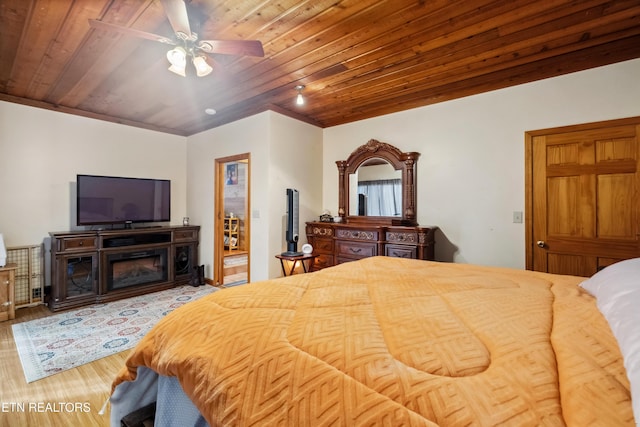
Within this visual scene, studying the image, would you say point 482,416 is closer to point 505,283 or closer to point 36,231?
point 505,283

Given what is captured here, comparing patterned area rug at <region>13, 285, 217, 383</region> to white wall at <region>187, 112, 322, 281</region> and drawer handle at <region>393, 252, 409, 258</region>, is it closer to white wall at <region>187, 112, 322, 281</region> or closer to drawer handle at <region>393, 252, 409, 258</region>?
white wall at <region>187, 112, 322, 281</region>

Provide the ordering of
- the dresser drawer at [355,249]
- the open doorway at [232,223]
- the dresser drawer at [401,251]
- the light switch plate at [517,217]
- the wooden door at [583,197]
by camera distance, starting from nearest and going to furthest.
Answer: the wooden door at [583,197]
the light switch plate at [517,217]
the dresser drawer at [401,251]
the dresser drawer at [355,249]
the open doorway at [232,223]

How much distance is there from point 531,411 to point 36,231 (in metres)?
5.00

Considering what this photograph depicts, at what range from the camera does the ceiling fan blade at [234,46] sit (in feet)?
6.33

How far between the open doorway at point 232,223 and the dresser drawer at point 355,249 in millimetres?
1243

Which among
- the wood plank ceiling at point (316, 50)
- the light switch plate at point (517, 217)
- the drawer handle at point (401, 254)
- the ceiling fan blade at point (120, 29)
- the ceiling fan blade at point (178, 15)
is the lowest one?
the drawer handle at point (401, 254)

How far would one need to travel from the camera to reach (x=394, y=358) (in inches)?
28.4

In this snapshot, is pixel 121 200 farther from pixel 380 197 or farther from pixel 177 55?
pixel 380 197

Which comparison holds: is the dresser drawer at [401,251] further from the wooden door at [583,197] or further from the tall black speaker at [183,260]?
the tall black speaker at [183,260]

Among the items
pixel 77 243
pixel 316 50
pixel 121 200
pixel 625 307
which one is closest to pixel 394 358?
pixel 625 307

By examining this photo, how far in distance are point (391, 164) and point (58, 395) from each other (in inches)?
148

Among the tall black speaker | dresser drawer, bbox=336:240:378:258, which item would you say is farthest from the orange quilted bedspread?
the tall black speaker

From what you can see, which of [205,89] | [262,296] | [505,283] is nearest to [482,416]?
[262,296]

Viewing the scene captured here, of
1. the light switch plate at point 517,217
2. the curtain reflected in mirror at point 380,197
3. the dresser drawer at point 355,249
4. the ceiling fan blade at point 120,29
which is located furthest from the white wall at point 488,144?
the ceiling fan blade at point 120,29
